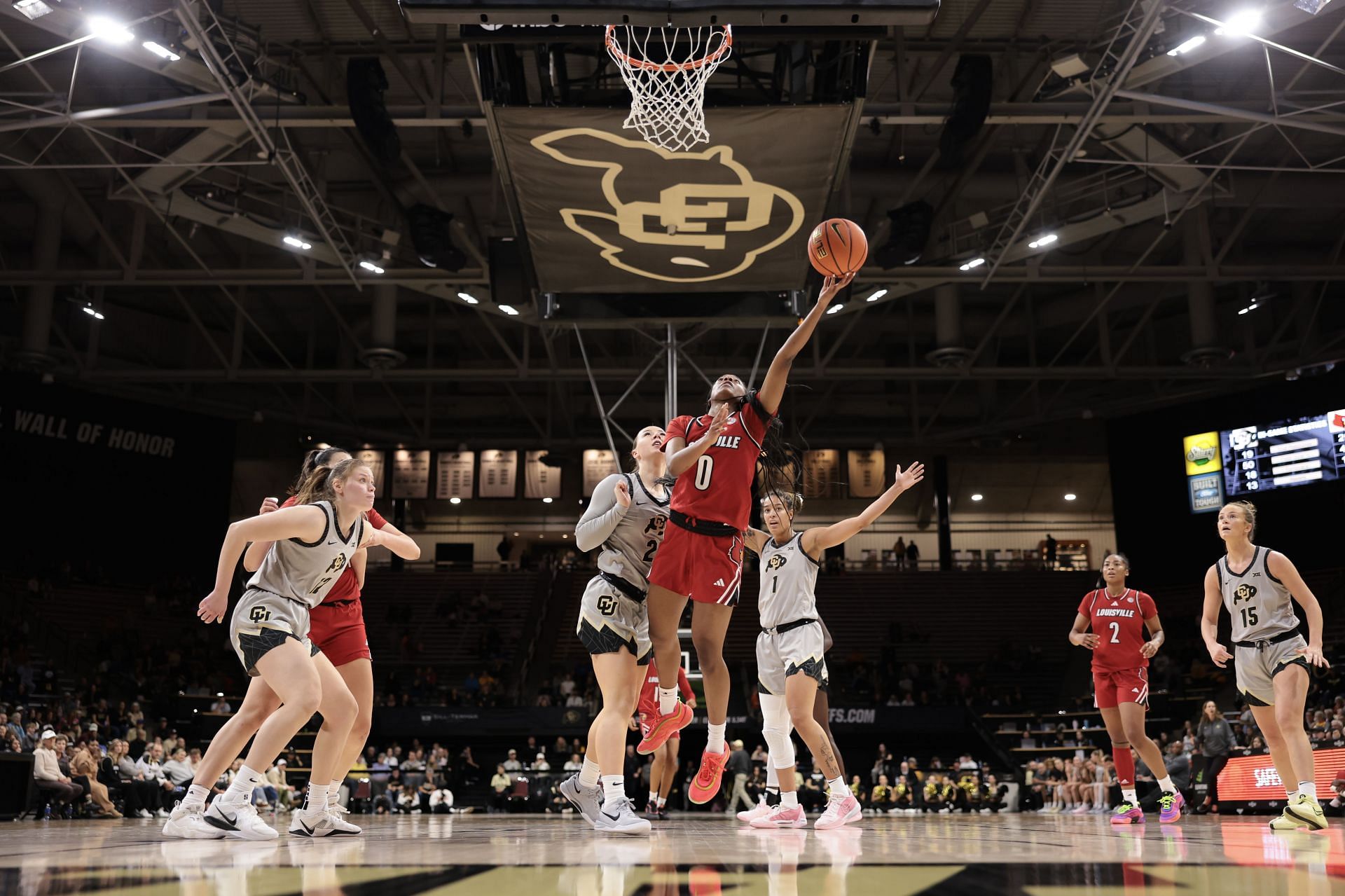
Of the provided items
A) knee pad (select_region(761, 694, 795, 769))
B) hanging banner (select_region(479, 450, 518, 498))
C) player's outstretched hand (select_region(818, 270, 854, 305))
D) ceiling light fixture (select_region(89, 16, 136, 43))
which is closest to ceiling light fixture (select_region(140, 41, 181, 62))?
ceiling light fixture (select_region(89, 16, 136, 43))

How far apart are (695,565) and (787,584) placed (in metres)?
1.86

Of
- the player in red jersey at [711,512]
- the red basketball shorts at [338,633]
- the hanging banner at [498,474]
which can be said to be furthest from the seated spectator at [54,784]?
the hanging banner at [498,474]

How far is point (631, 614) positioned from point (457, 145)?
16.0m

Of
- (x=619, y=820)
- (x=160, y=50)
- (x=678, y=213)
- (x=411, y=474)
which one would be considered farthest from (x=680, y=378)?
(x=619, y=820)

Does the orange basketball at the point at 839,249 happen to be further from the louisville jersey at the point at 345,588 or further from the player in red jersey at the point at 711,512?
the louisville jersey at the point at 345,588

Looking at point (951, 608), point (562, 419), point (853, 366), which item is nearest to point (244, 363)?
point (562, 419)

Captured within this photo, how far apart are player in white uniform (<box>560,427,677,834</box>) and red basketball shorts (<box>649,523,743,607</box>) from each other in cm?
25

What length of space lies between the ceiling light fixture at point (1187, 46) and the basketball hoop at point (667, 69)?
6.65 m

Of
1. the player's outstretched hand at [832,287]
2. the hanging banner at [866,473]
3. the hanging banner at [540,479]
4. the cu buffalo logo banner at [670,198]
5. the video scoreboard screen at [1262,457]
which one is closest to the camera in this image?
the player's outstretched hand at [832,287]

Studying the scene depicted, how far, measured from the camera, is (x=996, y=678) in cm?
2698

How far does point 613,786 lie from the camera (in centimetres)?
537

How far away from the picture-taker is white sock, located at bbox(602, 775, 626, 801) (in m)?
5.34

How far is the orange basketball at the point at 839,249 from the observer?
5.87 metres

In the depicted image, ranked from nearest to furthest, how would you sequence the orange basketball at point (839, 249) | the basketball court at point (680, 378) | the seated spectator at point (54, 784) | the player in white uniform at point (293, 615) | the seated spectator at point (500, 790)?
the player in white uniform at point (293, 615)
the orange basketball at point (839, 249)
the basketball court at point (680, 378)
the seated spectator at point (54, 784)
the seated spectator at point (500, 790)
